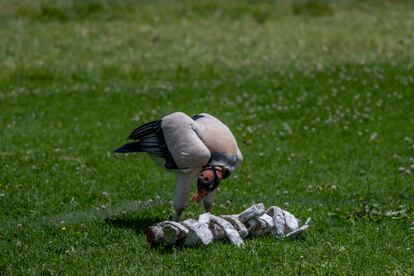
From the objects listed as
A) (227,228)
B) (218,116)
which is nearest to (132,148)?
(227,228)

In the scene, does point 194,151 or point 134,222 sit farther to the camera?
point 134,222

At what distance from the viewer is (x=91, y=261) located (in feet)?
27.4

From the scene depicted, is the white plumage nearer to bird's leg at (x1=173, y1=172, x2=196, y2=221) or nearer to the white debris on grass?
bird's leg at (x1=173, y1=172, x2=196, y2=221)

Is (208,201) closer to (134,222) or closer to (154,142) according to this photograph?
(154,142)

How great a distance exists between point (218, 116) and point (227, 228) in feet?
28.9

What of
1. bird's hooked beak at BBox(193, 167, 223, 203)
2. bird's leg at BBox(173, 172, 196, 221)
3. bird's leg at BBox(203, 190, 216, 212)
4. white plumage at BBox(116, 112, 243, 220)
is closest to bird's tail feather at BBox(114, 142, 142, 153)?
white plumage at BBox(116, 112, 243, 220)

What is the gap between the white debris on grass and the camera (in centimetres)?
859

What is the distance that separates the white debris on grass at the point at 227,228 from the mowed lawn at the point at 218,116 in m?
0.12

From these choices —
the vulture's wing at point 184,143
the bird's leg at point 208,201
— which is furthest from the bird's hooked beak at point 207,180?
the bird's leg at point 208,201

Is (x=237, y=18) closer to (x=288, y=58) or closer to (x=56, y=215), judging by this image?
(x=288, y=58)

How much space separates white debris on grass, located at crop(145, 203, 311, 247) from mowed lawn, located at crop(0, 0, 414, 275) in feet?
0.40

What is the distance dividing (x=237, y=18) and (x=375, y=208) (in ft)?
58.9

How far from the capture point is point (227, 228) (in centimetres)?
883

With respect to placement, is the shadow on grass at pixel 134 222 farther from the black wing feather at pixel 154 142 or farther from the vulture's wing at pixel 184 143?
the vulture's wing at pixel 184 143
